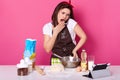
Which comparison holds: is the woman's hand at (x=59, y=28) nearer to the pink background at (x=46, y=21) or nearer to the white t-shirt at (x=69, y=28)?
the white t-shirt at (x=69, y=28)

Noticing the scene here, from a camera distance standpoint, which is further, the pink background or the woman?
the pink background

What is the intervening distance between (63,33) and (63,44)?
0.10m

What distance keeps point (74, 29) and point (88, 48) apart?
1.26ft

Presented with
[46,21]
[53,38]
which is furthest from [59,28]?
[46,21]

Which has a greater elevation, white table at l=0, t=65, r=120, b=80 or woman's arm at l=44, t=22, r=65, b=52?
woman's arm at l=44, t=22, r=65, b=52

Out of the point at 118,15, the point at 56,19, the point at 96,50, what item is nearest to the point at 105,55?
the point at 96,50

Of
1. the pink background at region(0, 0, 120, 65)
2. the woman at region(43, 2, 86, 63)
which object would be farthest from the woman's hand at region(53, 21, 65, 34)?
the pink background at region(0, 0, 120, 65)

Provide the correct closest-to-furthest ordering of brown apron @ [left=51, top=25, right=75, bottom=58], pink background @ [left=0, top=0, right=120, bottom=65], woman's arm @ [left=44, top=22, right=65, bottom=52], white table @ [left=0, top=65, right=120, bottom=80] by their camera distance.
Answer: white table @ [left=0, top=65, right=120, bottom=80] → woman's arm @ [left=44, top=22, right=65, bottom=52] → brown apron @ [left=51, top=25, right=75, bottom=58] → pink background @ [left=0, top=0, right=120, bottom=65]

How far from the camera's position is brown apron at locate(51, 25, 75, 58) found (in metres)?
2.29

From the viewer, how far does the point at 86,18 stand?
2.56 m

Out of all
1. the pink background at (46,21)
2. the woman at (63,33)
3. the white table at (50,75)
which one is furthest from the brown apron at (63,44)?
the white table at (50,75)

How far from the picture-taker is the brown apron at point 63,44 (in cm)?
229

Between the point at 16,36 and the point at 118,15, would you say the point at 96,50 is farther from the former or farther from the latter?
the point at 16,36

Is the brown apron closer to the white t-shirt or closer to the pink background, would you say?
the white t-shirt
